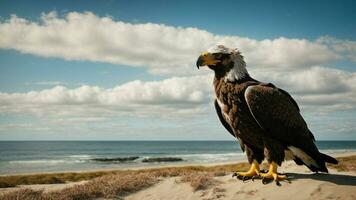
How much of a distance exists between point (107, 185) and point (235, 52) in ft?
18.0

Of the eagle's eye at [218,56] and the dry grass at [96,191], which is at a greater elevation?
the eagle's eye at [218,56]

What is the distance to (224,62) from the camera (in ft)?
25.9

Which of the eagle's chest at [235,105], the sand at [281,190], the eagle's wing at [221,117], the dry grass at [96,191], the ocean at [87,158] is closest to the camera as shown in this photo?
the eagle's chest at [235,105]

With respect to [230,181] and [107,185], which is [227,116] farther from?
[107,185]

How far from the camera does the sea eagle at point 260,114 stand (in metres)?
7.41

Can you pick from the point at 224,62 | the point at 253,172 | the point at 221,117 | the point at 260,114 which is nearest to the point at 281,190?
the point at 253,172

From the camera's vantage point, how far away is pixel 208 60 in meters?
7.82

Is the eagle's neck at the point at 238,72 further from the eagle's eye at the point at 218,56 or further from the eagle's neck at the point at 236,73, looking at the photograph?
the eagle's eye at the point at 218,56

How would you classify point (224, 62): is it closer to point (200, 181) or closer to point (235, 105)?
point (235, 105)

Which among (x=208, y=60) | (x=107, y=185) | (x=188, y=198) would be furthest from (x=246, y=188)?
(x=107, y=185)

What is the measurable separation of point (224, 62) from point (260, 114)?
4.43ft

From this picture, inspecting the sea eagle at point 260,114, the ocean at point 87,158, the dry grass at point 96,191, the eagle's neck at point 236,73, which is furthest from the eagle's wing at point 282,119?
the ocean at point 87,158

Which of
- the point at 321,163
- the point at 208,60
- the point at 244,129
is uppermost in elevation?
the point at 208,60

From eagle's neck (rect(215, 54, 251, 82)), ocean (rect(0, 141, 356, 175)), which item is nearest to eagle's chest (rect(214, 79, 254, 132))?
eagle's neck (rect(215, 54, 251, 82))
